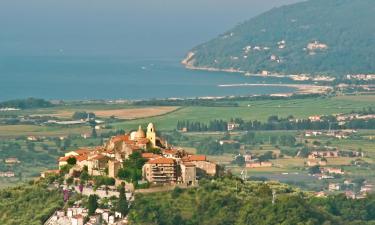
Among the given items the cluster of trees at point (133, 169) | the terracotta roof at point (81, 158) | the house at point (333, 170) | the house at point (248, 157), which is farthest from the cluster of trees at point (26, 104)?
the cluster of trees at point (133, 169)

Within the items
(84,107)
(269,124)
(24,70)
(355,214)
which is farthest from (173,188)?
(24,70)

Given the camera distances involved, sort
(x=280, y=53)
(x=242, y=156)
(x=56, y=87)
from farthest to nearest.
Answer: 1. (x=280, y=53)
2. (x=56, y=87)
3. (x=242, y=156)

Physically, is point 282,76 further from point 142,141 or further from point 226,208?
point 226,208

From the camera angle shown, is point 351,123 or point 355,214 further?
point 351,123

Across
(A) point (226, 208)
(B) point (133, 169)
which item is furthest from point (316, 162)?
(A) point (226, 208)

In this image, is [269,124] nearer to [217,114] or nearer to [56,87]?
[217,114]

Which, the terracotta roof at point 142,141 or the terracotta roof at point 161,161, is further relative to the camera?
the terracotta roof at point 142,141

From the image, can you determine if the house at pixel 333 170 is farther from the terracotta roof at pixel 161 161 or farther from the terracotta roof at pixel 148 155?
the terracotta roof at pixel 161 161
